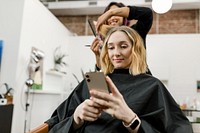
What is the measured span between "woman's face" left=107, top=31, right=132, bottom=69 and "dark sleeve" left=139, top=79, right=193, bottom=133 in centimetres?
22

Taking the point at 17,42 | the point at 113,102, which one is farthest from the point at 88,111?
the point at 17,42

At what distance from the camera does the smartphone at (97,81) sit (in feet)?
2.29

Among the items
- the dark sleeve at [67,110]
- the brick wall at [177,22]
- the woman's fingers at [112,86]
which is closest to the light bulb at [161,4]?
the dark sleeve at [67,110]

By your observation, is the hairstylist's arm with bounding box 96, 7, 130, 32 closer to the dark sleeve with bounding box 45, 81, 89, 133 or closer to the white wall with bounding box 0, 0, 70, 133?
the dark sleeve with bounding box 45, 81, 89, 133

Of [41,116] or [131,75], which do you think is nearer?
[131,75]

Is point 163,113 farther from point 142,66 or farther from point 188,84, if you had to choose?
point 188,84

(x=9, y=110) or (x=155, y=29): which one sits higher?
(x=155, y=29)

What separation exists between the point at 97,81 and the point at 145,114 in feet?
1.05

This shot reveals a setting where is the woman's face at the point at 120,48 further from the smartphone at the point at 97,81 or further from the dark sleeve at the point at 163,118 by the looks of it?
the smartphone at the point at 97,81

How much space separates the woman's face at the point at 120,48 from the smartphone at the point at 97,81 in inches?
12.6

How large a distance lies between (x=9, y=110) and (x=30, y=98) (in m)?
0.75

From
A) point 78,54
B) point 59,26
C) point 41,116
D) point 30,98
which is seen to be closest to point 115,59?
point 30,98

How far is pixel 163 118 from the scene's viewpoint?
864 mm

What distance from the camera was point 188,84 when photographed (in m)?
4.21
